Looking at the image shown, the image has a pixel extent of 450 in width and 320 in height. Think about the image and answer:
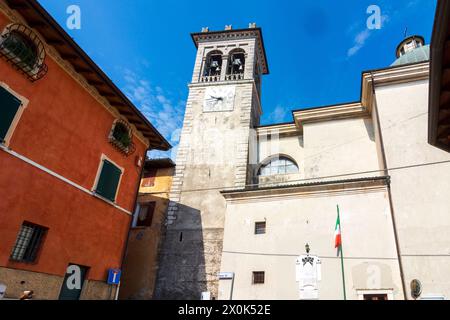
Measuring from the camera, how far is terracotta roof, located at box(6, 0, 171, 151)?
8.75m

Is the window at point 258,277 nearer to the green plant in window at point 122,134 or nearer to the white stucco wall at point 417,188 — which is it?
the white stucco wall at point 417,188

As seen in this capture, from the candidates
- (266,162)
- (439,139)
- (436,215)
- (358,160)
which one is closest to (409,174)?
(436,215)

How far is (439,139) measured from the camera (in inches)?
295

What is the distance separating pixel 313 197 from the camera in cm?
1372

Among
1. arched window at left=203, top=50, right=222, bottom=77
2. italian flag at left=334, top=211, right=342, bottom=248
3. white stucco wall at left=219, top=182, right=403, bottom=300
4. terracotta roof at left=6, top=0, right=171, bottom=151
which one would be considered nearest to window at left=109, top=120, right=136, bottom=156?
terracotta roof at left=6, top=0, right=171, bottom=151

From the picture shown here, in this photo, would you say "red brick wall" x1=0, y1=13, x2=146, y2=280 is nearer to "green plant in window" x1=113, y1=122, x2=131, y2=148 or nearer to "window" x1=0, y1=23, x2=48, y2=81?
"window" x1=0, y1=23, x2=48, y2=81

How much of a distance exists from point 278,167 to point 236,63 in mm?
9621

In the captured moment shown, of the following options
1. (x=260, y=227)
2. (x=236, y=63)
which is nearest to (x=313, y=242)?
(x=260, y=227)

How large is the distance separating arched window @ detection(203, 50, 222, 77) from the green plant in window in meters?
12.6

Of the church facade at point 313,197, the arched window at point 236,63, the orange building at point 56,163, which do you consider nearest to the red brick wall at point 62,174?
the orange building at point 56,163

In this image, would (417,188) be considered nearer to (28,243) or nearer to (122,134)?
(122,134)

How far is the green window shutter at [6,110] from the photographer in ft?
26.6

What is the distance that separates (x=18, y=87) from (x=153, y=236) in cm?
1124
